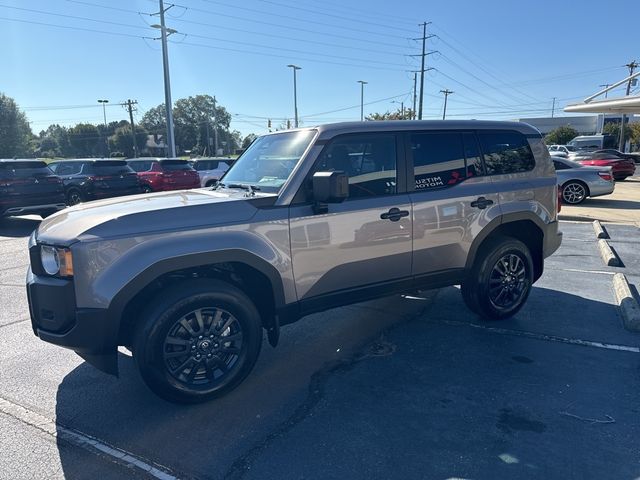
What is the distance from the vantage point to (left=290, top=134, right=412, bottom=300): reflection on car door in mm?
3684

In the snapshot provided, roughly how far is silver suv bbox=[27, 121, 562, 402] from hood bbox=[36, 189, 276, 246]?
0.01 m

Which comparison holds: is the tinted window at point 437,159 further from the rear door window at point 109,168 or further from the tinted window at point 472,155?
the rear door window at point 109,168

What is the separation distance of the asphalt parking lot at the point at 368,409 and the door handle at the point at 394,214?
122 centimetres

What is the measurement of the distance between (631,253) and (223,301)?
7617mm

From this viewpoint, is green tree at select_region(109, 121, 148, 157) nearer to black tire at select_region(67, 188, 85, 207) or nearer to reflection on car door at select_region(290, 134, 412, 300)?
black tire at select_region(67, 188, 85, 207)

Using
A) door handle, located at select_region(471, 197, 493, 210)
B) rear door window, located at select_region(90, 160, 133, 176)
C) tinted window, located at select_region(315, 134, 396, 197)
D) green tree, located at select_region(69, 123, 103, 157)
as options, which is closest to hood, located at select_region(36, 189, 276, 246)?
tinted window, located at select_region(315, 134, 396, 197)

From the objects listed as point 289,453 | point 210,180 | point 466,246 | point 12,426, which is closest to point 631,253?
point 466,246

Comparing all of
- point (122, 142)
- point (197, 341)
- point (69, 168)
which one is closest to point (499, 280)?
point (197, 341)

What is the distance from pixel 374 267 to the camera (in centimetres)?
405

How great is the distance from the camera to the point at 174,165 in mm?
17938

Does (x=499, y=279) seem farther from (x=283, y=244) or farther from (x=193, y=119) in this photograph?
(x=193, y=119)

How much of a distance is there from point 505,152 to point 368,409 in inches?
120

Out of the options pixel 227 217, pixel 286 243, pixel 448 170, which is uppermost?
pixel 448 170

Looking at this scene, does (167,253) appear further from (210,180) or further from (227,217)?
(210,180)
